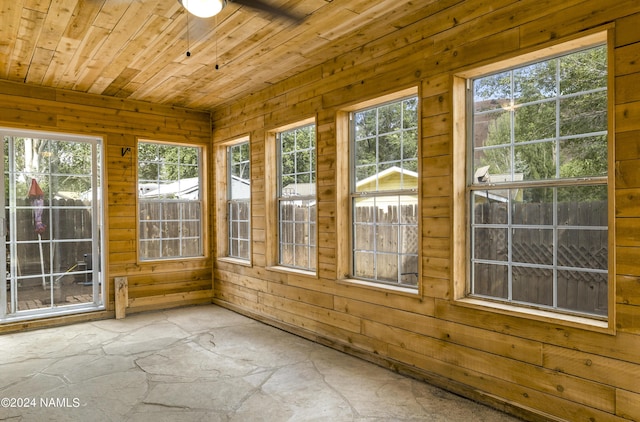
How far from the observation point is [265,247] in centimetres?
490

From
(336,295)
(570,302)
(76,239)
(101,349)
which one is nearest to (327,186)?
(336,295)

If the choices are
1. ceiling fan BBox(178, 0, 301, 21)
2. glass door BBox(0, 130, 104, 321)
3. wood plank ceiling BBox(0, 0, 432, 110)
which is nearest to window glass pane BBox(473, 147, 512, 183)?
wood plank ceiling BBox(0, 0, 432, 110)

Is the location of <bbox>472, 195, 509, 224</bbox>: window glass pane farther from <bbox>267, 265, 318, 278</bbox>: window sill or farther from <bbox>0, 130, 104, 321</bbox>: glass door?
<bbox>0, 130, 104, 321</bbox>: glass door

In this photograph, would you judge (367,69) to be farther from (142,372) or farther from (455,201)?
(142,372)

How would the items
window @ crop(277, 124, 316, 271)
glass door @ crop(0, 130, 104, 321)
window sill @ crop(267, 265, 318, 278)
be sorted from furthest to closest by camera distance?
1. glass door @ crop(0, 130, 104, 321)
2. window @ crop(277, 124, 316, 271)
3. window sill @ crop(267, 265, 318, 278)

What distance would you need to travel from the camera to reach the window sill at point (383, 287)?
10.7 ft

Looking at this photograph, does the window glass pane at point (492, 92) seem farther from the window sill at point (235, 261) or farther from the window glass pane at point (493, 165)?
the window sill at point (235, 261)

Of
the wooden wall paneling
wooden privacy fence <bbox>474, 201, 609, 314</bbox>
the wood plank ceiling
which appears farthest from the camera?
the wood plank ceiling

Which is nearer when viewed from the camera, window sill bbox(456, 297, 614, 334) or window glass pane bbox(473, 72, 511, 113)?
window sill bbox(456, 297, 614, 334)

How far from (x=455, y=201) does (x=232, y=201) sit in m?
3.65

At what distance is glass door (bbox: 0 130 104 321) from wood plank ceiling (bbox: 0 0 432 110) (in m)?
0.82

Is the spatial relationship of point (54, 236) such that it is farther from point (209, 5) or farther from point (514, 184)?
point (514, 184)

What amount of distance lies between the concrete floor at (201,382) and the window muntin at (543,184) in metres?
0.92

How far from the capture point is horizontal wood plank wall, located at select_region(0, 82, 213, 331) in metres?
4.78
